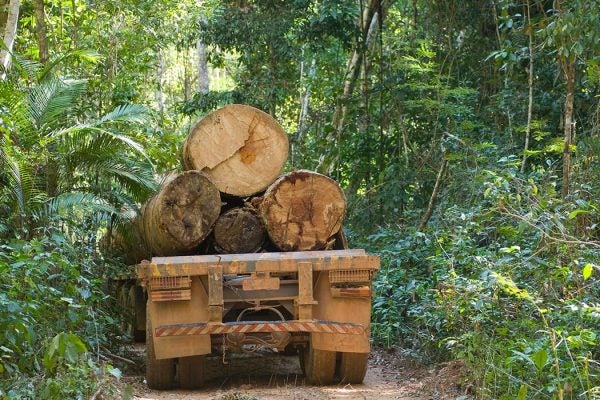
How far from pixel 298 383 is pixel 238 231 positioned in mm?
1574

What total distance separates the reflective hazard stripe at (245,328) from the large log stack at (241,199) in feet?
2.98

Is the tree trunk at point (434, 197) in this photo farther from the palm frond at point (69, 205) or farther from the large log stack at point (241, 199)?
the palm frond at point (69, 205)

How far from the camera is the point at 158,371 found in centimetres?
869

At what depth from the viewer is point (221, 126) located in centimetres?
928

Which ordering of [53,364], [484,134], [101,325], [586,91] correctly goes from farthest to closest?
1. [484,134]
2. [586,91]
3. [101,325]
4. [53,364]

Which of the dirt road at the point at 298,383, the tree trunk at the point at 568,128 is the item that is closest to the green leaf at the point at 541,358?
the dirt road at the point at 298,383

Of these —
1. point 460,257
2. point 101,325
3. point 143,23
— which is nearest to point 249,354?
point 101,325

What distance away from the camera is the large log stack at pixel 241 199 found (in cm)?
883

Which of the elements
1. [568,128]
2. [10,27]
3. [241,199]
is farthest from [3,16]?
[568,128]

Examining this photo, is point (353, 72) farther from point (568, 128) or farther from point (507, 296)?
point (507, 296)

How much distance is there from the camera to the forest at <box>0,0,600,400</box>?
25.5ft

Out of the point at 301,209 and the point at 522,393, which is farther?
the point at 301,209

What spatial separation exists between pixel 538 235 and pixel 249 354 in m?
3.67

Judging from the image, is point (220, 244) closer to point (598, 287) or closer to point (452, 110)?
point (598, 287)
